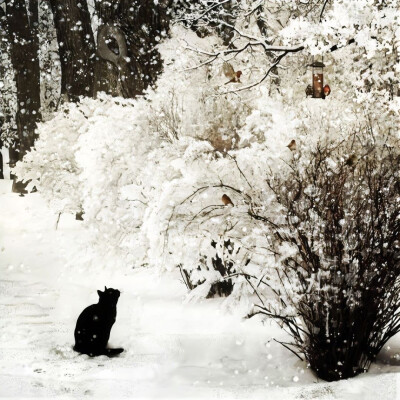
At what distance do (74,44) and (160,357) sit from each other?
1266cm

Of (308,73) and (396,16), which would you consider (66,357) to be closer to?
(396,16)

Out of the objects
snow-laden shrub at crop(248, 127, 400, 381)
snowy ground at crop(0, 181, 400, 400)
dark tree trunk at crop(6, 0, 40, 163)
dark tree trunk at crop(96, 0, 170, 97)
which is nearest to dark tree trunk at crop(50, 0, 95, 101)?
dark tree trunk at crop(6, 0, 40, 163)

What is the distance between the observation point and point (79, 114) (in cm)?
1385

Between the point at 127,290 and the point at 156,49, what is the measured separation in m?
5.49

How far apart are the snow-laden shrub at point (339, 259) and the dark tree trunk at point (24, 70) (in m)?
16.3

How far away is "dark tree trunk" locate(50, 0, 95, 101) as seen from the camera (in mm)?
15781

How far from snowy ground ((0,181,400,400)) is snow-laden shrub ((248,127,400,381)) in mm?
349

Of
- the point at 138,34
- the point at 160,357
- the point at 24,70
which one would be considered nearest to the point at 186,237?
the point at 160,357

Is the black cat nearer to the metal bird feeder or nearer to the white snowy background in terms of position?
the white snowy background

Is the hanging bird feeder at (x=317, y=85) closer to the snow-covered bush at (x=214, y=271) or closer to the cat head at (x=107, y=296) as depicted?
the snow-covered bush at (x=214, y=271)

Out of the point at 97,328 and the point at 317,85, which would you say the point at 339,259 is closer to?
the point at 97,328

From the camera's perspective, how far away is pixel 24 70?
19.8m

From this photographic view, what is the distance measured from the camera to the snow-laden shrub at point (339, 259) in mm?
4656

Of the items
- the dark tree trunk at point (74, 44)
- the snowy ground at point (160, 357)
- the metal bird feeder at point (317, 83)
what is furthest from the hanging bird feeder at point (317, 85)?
the dark tree trunk at point (74, 44)
